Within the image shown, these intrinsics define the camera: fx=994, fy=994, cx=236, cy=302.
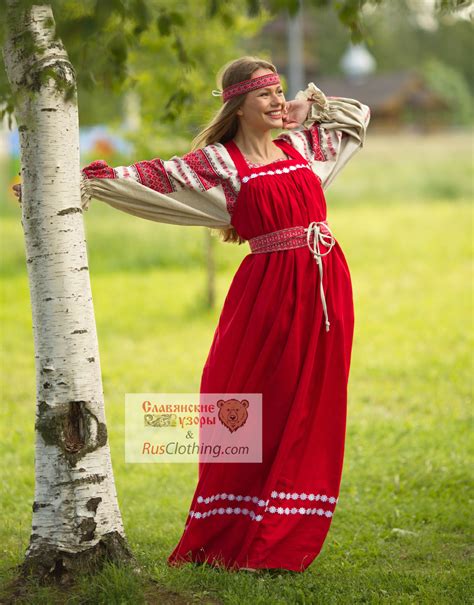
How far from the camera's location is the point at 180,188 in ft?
12.3

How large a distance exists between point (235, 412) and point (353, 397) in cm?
367

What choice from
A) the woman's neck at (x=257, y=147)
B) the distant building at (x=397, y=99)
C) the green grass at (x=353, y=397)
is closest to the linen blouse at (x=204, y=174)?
the woman's neck at (x=257, y=147)

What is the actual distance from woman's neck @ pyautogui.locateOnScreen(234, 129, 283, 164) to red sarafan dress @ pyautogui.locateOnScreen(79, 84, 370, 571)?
0.06 meters

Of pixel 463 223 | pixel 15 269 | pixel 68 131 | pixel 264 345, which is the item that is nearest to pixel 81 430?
pixel 264 345

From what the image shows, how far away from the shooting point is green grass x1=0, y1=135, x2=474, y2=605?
3637 mm

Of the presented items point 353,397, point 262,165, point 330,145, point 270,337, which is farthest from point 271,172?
point 353,397

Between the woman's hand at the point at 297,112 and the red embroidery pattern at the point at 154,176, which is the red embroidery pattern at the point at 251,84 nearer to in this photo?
the woman's hand at the point at 297,112

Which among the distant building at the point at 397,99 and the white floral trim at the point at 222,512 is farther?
the distant building at the point at 397,99

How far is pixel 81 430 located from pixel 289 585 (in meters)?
0.95

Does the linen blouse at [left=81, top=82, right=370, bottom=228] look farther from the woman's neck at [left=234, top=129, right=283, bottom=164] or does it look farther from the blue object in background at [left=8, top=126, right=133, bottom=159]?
the blue object in background at [left=8, top=126, right=133, bottom=159]

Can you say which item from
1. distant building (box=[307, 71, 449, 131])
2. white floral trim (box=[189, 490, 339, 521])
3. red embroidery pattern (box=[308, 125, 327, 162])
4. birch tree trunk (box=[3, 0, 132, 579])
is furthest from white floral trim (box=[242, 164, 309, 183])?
distant building (box=[307, 71, 449, 131])

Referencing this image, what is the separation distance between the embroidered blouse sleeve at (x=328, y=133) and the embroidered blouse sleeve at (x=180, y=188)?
0.39 m

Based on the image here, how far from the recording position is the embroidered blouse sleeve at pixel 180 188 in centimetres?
362

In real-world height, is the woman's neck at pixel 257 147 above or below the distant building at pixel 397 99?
below
